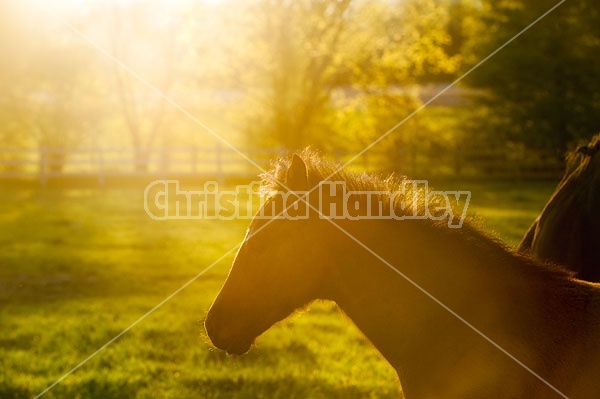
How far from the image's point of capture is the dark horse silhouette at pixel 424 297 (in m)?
2.96

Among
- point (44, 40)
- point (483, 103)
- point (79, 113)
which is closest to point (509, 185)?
point (483, 103)

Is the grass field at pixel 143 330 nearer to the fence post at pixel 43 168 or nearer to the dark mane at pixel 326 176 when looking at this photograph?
the dark mane at pixel 326 176

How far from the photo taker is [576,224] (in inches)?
197

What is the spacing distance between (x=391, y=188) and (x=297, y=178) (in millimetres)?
553

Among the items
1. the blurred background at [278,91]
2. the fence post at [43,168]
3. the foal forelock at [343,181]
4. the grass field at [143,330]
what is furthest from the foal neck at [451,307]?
the fence post at [43,168]

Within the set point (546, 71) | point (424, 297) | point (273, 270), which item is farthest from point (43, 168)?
point (424, 297)

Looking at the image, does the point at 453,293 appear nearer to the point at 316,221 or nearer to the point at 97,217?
the point at 316,221

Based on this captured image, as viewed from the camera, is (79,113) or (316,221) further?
(79,113)

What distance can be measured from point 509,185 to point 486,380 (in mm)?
26753

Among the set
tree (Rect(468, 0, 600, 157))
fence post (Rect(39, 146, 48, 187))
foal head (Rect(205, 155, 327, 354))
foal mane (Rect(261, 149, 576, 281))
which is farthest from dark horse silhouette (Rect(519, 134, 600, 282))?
tree (Rect(468, 0, 600, 157))

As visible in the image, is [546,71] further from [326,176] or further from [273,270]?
[273,270]

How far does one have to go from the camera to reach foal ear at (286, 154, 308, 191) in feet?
11.3

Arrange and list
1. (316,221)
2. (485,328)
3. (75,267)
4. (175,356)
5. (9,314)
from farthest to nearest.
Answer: (75,267), (9,314), (175,356), (316,221), (485,328)

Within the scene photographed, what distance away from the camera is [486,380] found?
3018 millimetres
